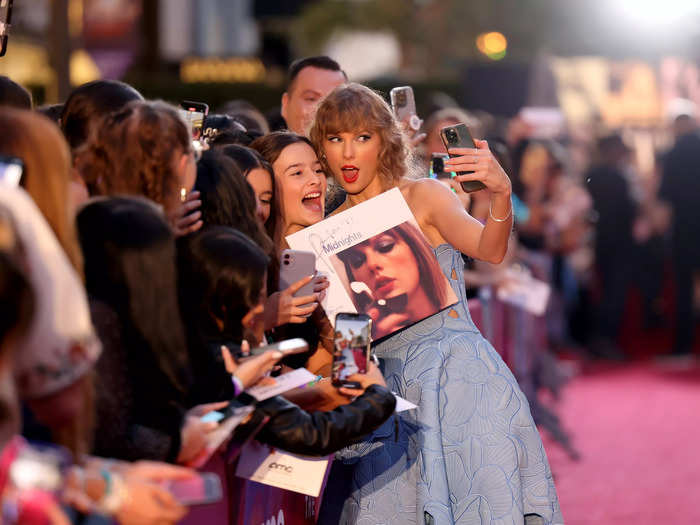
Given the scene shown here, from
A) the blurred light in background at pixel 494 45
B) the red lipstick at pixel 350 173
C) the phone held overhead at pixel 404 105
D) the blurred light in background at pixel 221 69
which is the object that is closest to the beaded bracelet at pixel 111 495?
the red lipstick at pixel 350 173

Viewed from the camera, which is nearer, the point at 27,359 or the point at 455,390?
the point at 27,359

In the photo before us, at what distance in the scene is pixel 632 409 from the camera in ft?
33.0

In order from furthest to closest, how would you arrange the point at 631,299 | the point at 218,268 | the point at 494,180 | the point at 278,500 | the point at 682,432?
the point at 631,299, the point at 682,432, the point at 494,180, the point at 278,500, the point at 218,268

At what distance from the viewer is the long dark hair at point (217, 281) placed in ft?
10.4

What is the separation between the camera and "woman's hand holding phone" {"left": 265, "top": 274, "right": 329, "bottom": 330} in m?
3.89

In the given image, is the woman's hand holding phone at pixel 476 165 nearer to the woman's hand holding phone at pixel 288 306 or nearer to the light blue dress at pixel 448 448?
the light blue dress at pixel 448 448

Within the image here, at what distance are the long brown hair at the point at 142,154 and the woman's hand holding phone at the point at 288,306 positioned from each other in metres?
0.85

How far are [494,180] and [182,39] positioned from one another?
73.9ft

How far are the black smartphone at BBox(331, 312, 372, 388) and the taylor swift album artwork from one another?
71cm

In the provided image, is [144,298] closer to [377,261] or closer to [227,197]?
[227,197]

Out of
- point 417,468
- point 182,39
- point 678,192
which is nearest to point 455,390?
point 417,468

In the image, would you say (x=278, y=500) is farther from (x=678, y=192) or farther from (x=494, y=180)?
(x=678, y=192)

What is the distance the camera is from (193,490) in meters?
2.41

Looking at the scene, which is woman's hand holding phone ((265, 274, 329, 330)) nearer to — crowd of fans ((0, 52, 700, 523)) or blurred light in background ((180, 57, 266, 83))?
crowd of fans ((0, 52, 700, 523))
